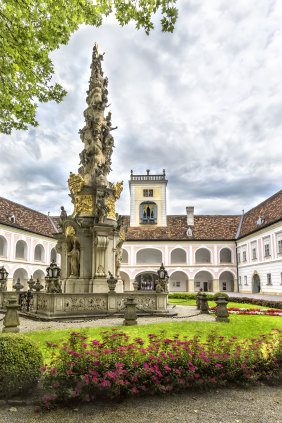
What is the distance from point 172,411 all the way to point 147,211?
4478cm

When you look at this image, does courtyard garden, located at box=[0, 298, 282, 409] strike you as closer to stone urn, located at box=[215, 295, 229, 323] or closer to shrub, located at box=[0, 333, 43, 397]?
shrub, located at box=[0, 333, 43, 397]

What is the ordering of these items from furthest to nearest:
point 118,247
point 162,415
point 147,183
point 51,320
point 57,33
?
point 147,183 → point 118,247 → point 51,320 → point 57,33 → point 162,415

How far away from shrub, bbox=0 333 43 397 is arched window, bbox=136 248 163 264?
139 feet

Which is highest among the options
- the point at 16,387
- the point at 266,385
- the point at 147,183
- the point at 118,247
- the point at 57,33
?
the point at 147,183

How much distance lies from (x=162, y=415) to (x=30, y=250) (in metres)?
38.3

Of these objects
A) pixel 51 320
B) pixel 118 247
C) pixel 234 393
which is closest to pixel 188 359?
pixel 234 393

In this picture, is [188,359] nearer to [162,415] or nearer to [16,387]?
[162,415]

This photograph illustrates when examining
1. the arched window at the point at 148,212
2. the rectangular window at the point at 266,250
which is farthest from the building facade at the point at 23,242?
the rectangular window at the point at 266,250

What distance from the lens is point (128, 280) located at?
4594cm

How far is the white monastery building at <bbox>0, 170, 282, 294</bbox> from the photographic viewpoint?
3762 centimetres

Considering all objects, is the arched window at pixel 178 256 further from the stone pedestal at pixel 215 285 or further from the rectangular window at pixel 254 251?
the rectangular window at pixel 254 251

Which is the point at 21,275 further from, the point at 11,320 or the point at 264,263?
the point at 11,320

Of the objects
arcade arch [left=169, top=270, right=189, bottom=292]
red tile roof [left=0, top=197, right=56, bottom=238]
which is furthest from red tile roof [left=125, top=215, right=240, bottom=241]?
red tile roof [left=0, top=197, right=56, bottom=238]

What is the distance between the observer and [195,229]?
47719mm
